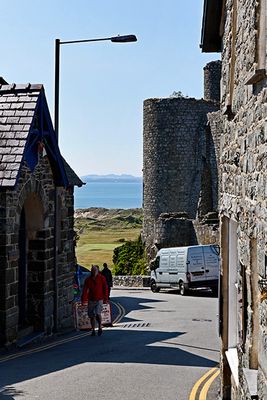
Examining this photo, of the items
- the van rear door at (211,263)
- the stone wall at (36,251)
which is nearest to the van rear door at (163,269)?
the van rear door at (211,263)

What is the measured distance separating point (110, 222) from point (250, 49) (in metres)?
97.0

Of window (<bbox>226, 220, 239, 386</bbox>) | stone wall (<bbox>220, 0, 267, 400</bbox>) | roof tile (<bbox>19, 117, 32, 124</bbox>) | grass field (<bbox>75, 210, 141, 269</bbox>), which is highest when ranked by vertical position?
roof tile (<bbox>19, 117, 32, 124</bbox>)

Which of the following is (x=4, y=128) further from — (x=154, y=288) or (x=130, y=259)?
(x=130, y=259)

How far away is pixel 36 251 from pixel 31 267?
0.40m

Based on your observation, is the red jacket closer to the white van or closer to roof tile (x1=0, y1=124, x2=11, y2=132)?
roof tile (x1=0, y1=124, x2=11, y2=132)

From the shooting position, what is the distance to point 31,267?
16891 millimetres

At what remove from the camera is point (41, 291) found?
16.8 metres

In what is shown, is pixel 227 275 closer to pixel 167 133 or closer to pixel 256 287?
pixel 256 287

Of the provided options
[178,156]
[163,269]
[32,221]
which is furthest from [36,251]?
[178,156]

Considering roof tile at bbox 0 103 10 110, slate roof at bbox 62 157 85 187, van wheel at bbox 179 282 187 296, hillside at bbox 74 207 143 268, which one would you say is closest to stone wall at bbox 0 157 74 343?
slate roof at bbox 62 157 85 187

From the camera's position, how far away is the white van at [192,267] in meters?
27.6

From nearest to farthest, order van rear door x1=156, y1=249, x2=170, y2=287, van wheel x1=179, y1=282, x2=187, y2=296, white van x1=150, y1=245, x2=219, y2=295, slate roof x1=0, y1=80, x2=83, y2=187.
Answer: slate roof x1=0, y1=80, x2=83, y2=187
white van x1=150, y1=245, x2=219, y2=295
van wheel x1=179, y1=282, x2=187, y2=296
van rear door x1=156, y1=249, x2=170, y2=287

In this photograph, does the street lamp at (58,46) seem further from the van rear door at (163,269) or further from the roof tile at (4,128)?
the van rear door at (163,269)

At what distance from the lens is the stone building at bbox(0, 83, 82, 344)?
14.5 m
